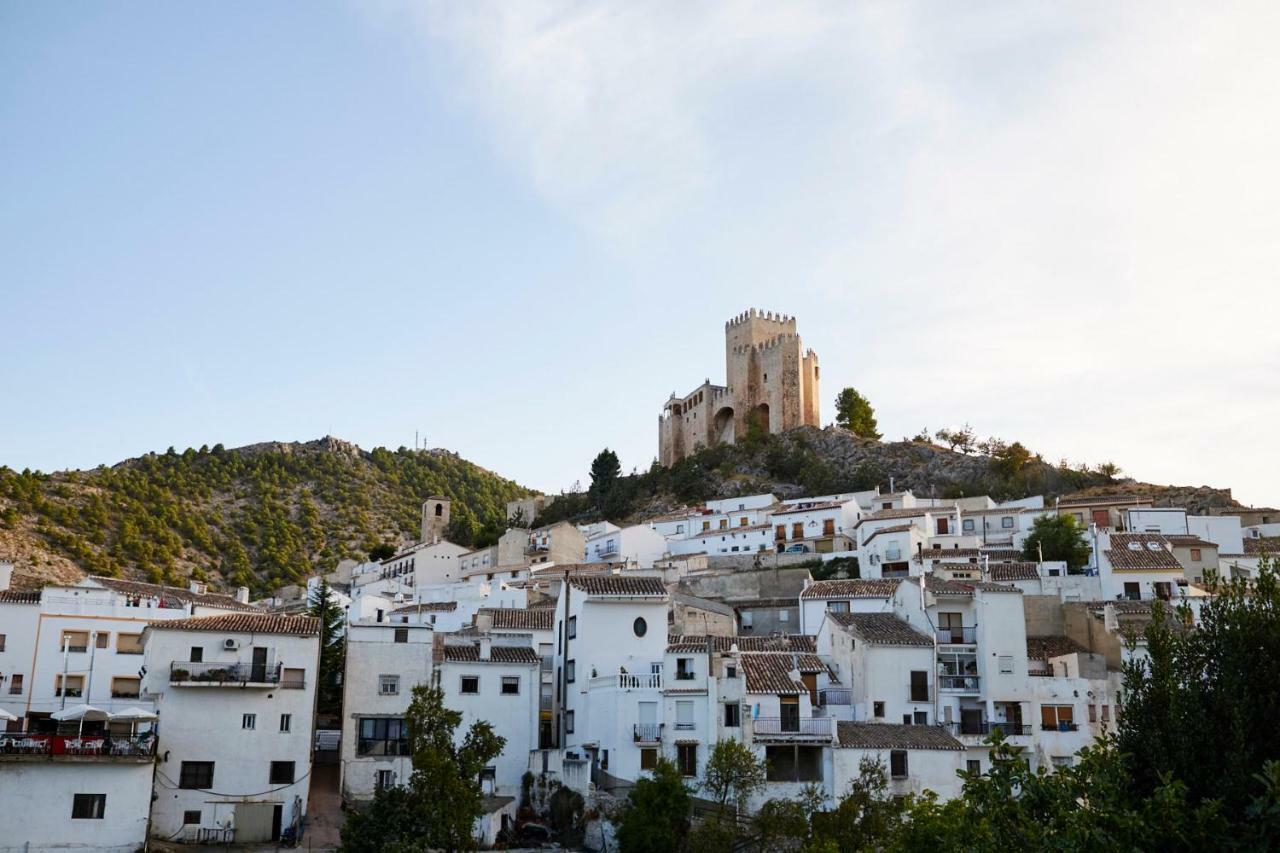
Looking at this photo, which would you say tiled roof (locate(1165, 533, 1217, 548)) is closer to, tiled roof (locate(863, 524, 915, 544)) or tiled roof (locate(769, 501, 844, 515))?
tiled roof (locate(863, 524, 915, 544))

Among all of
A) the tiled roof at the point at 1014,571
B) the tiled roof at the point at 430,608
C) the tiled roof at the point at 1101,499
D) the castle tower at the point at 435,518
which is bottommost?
the tiled roof at the point at 430,608

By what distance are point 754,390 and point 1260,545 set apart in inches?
2067

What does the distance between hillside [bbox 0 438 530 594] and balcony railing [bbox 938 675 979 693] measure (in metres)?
45.3

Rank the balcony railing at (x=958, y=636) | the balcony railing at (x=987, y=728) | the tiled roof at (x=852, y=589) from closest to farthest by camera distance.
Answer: the balcony railing at (x=987, y=728), the balcony railing at (x=958, y=636), the tiled roof at (x=852, y=589)

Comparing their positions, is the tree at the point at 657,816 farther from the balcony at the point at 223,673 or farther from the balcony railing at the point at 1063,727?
the balcony railing at the point at 1063,727

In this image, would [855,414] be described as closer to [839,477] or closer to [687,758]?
[839,477]

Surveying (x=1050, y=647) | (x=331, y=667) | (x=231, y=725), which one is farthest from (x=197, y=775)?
(x=1050, y=647)

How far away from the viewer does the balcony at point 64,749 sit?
1302 inches

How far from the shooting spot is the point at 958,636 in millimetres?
44031

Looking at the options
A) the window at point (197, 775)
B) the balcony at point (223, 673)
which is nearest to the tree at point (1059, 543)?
the balcony at point (223, 673)

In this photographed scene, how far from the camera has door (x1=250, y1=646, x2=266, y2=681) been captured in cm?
3803

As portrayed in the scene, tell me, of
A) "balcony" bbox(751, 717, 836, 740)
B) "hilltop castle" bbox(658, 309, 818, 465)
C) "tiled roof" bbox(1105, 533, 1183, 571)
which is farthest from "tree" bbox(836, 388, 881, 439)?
"balcony" bbox(751, 717, 836, 740)

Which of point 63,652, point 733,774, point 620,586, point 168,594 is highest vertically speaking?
point 168,594

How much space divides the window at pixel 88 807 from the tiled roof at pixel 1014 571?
34.8 meters
